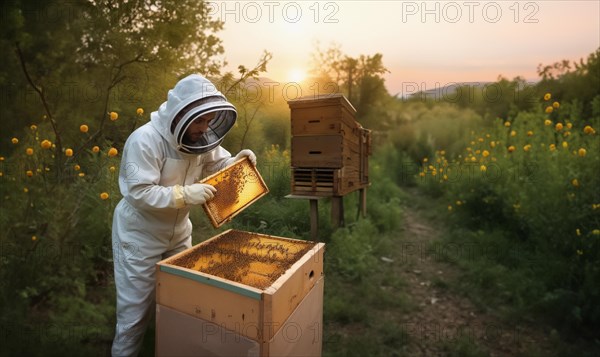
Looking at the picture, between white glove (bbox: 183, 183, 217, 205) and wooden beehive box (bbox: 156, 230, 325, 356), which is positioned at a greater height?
white glove (bbox: 183, 183, 217, 205)

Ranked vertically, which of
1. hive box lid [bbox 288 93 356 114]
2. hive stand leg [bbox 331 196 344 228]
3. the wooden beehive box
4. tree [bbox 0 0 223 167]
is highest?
tree [bbox 0 0 223 167]

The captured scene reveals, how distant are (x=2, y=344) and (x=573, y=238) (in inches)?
219

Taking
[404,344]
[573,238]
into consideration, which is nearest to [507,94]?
[573,238]

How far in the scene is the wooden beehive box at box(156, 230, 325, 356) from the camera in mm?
1615

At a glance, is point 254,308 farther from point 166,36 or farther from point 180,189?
point 166,36

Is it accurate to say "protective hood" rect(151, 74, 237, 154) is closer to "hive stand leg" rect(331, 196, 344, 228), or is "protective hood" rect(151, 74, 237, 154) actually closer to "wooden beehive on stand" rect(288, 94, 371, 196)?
"wooden beehive on stand" rect(288, 94, 371, 196)

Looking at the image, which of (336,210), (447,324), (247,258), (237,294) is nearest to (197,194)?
(247,258)

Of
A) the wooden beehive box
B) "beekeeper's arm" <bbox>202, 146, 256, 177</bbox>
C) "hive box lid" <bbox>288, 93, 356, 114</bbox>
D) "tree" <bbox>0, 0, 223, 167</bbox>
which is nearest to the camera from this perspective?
the wooden beehive box

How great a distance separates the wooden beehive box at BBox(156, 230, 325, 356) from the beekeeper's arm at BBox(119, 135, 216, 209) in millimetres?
360

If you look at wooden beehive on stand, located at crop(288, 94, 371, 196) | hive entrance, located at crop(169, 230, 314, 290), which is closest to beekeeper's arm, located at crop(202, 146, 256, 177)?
hive entrance, located at crop(169, 230, 314, 290)

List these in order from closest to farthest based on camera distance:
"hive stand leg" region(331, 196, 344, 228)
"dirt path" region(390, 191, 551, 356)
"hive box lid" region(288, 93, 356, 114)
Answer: "dirt path" region(390, 191, 551, 356) < "hive box lid" region(288, 93, 356, 114) < "hive stand leg" region(331, 196, 344, 228)

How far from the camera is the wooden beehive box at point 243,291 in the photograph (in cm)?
162

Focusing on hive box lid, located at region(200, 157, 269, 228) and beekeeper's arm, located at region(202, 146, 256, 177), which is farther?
beekeeper's arm, located at region(202, 146, 256, 177)

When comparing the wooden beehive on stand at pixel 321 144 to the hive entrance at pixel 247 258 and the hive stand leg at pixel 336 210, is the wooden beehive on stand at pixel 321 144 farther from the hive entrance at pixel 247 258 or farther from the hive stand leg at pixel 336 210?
the hive entrance at pixel 247 258
